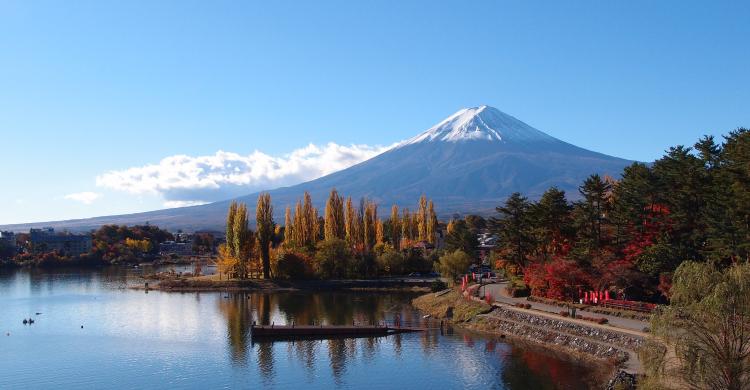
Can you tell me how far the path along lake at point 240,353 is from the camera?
1217 inches

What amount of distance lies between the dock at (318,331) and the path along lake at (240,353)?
1057 mm

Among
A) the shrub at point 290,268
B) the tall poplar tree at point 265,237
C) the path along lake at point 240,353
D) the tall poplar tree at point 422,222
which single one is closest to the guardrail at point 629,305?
the path along lake at point 240,353

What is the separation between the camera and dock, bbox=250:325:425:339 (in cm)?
4216

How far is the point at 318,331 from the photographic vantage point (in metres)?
42.8

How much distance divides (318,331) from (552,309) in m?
14.7

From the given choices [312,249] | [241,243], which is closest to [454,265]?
[312,249]

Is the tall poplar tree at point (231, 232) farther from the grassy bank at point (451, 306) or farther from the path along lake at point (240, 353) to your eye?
the grassy bank at point (451, 306)

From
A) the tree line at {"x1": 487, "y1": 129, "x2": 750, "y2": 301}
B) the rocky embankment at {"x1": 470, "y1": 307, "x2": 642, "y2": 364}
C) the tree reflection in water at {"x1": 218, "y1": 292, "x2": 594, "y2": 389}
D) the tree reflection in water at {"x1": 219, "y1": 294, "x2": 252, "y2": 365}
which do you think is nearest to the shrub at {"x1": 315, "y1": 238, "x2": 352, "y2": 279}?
the tree reflection in water at {"x1": 219, "y1": 294, "x2": 252, "y2": 365}

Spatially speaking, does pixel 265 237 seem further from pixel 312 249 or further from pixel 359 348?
pixel 359 348

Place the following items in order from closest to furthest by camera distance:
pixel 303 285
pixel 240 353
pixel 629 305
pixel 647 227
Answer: pixel 240 353 < pixel 629 305 < pixel 647 227 < pixel 303 285

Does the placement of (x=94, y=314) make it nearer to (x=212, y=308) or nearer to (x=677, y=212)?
(x=212, y=308)

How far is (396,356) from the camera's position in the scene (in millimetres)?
36031

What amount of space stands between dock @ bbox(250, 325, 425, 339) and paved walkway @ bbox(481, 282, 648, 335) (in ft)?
26.3

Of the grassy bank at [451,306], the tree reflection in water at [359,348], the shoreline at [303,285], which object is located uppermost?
the shoreline at [303,285]
